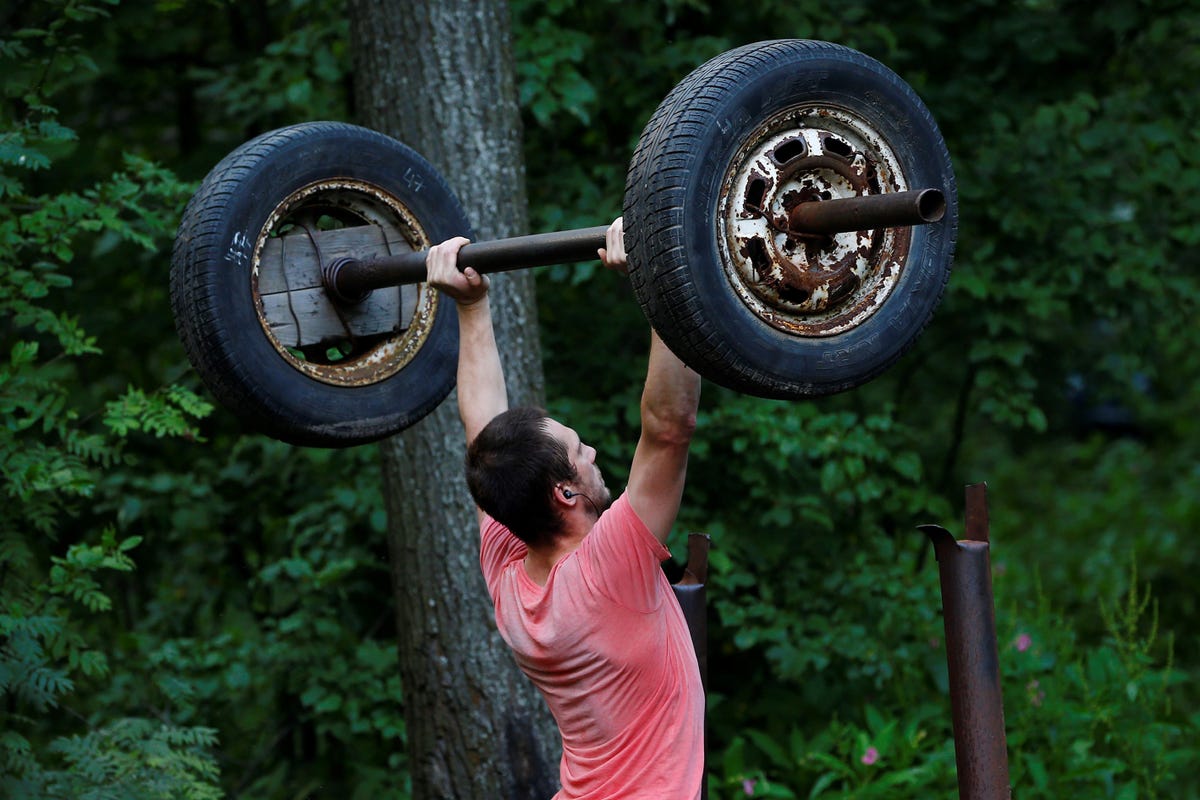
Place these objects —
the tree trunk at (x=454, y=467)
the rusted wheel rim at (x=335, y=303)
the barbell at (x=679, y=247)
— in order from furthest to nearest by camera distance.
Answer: the tree trunk at (x=454, y=467)
the rusted wheel rim at (x=335, y=303)
the barbell at (x=679, y=247)

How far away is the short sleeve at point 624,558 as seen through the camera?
2676 millimetres

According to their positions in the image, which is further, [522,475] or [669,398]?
[522,475]

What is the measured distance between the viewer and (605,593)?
9.00 feet

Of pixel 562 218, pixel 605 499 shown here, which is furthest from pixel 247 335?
pixel 562 218

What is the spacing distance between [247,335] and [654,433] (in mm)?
1298

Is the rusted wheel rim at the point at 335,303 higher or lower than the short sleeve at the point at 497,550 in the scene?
higher

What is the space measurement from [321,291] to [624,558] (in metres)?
1.43

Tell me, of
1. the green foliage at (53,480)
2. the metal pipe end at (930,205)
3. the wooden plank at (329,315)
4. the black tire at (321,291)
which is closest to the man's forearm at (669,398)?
the metal pipe end at (930,205)

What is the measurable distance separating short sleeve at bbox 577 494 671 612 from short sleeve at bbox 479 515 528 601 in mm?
400

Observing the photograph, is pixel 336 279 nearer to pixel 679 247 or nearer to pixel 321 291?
pixel 321 291

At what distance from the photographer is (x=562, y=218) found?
17.3ft

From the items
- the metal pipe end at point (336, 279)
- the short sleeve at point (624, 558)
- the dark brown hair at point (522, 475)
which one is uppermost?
the metal pipe end at point (336, 279)

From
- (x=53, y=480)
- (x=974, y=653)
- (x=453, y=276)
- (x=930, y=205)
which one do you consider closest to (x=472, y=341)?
(x=453, y=276)

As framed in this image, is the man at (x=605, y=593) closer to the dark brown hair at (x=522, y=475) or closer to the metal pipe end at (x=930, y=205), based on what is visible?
the dark brown hair at (x=522, y=475)
